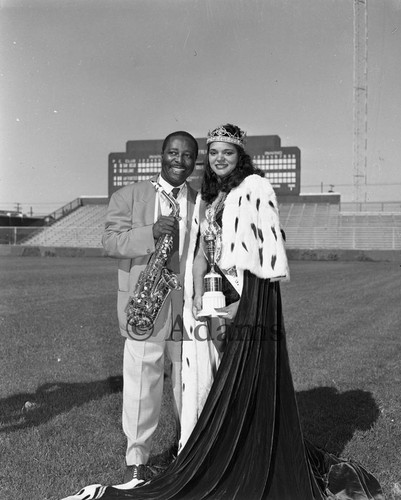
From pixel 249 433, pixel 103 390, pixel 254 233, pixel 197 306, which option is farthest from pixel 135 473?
pixel 103 390

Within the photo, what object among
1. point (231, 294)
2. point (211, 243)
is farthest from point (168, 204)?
point (231, 294)

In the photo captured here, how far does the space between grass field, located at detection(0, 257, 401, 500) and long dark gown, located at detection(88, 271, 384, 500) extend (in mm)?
688

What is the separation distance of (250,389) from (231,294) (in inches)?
20.6

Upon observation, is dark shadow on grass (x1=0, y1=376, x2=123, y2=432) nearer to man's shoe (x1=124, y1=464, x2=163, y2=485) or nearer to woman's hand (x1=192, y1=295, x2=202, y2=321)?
man's shoe (x1=124, y1=464, x2=163, y2=485)

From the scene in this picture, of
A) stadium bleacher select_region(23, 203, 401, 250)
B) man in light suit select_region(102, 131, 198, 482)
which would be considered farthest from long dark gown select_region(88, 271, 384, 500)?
stadium bleacher select_region(23, 203, 401, 250)

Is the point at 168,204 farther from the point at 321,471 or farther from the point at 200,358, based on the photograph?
the point at 321,471

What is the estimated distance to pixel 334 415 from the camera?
506 cm

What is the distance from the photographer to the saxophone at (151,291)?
133 inches

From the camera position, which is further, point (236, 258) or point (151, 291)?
point (151, 291)

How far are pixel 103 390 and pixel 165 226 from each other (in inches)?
117

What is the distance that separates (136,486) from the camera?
330 cm

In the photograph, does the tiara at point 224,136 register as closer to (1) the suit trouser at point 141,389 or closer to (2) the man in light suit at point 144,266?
(2) the man in light suit at point 144,266

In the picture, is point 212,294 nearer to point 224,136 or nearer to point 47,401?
point 224,136

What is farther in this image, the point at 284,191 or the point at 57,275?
the point at 284,191
